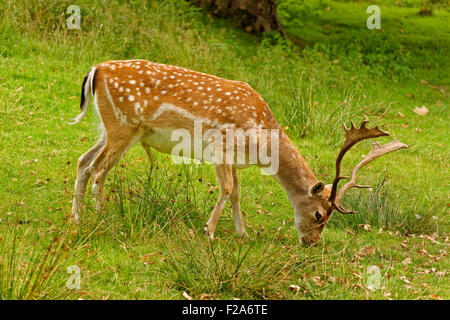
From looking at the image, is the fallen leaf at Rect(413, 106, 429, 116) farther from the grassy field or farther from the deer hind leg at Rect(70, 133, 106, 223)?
the deer hind leg at Rect(70, 133, 106, 223)

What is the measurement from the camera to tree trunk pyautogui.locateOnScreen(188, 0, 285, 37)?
1455 centimetres

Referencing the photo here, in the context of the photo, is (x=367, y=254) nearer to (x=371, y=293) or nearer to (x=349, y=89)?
(x=371, y=293)

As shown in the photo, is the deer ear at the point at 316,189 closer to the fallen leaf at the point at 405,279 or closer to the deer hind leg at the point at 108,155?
the fallen leaf at the point at 405,279

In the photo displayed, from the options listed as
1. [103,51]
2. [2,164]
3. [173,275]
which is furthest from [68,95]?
[173,275]

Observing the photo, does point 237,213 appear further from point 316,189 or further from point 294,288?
point 294,288

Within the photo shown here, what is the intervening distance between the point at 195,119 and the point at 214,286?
6.23 ft

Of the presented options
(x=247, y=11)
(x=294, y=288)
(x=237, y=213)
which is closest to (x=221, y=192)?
(x=237, y=213)

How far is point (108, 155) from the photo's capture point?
248 inches

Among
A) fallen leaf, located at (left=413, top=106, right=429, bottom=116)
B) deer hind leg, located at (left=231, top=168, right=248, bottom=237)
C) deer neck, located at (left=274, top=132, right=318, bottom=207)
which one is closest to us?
deer neck, located at (left=274, top=132, right=318, bottom=207)

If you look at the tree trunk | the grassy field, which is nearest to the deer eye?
the grassy field

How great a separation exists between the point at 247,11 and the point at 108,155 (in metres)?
9.01

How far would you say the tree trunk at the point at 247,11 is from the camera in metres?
14.6

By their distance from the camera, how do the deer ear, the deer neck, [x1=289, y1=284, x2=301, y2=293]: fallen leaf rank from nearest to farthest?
[x1=289, y1=284, x2=301, y2=293]: fallen leaf, the deer ear, the deer neck

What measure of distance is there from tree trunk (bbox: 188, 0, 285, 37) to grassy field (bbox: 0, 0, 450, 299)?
27cm
